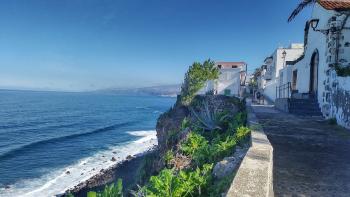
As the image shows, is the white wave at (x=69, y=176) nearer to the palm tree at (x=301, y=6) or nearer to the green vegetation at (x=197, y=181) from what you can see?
the green vegetation at (x=197, y=181)

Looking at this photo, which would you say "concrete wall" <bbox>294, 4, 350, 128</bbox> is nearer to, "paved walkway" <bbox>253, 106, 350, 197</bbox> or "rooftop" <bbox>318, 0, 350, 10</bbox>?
"rooftop" <bbox>318, 0, 350, 10</bbox>

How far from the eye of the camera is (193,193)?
6.40 metres

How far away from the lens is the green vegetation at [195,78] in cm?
3428

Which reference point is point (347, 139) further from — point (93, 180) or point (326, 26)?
point (93, 180)

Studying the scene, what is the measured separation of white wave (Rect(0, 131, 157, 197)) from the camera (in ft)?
74.1

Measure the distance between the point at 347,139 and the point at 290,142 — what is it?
7.09 ft

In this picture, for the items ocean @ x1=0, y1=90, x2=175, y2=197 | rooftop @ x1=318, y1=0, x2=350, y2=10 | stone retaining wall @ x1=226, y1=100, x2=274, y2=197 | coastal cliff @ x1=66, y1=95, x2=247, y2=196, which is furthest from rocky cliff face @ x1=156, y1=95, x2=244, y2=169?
stone retaining wall @ x1=226, y1=100, x2=274, y2=197

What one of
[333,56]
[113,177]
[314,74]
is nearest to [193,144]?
[333,56]

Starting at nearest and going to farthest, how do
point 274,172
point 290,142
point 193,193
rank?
point 274,172 < point 193,193 < point 290,142

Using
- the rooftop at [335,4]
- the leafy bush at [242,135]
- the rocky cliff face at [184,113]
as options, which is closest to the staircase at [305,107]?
the rocky cliff face at [184,113]

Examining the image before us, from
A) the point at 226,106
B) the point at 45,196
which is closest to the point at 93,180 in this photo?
the point at 45,196

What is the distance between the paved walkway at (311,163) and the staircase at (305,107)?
21.3 ft

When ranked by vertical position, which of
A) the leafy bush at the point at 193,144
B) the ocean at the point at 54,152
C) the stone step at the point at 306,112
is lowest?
the ocean at the point at 54,152

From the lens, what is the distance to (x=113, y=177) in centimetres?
2755
